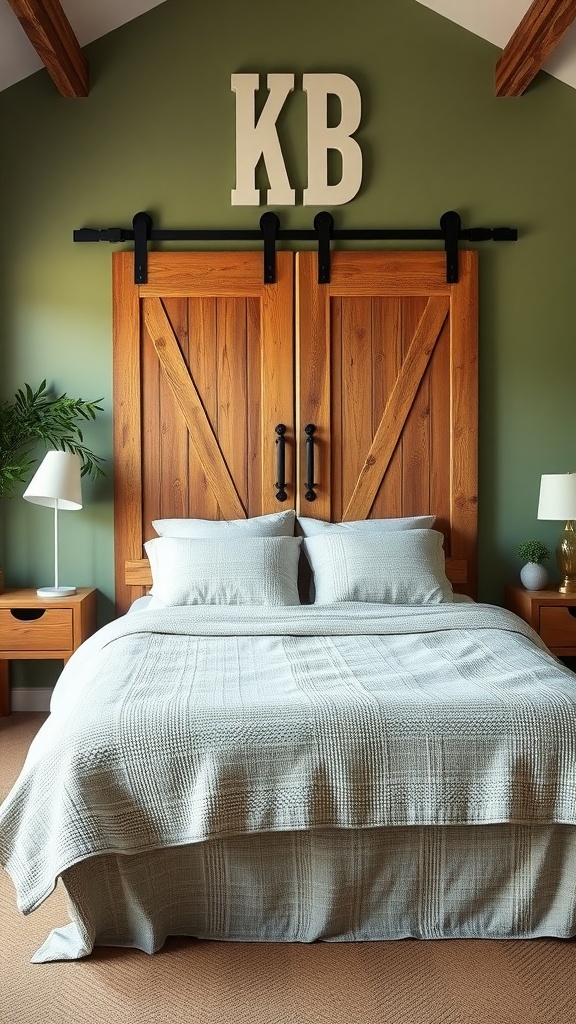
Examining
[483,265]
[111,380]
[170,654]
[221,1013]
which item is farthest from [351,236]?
[221,1013]

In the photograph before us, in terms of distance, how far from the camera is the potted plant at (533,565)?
4.03 meters

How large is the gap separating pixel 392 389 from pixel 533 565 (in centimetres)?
109

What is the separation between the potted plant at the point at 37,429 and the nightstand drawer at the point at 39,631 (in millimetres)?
343

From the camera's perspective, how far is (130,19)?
4.13 m

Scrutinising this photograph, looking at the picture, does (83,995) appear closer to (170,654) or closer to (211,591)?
(170,654)

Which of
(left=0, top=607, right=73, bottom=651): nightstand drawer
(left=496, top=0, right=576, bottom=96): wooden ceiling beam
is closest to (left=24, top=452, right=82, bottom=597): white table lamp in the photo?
(left=0, top=607, right=73, bottom=651): nightstand drawer

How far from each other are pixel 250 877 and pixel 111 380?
107 inches

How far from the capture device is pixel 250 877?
2.14 meters

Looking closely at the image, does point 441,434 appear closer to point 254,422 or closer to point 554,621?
point 254,422

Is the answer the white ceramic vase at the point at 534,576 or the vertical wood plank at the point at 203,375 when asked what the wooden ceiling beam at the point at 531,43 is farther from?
the white ceramic vase at the point at 534,576

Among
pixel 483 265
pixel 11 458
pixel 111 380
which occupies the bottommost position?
pixel 11 458

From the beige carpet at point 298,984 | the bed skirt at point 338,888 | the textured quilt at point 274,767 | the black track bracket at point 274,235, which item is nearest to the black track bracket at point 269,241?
the black track bracket at point 274,235

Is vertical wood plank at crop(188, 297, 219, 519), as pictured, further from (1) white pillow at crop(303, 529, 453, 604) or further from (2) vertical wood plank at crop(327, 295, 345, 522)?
(1) white pillow at crop(303, 529, 453, 604)

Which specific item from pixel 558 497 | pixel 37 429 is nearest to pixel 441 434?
pixel 558 497
